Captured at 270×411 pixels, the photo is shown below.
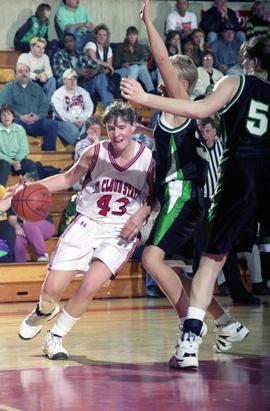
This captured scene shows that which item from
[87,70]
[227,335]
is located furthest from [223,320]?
[87,70]

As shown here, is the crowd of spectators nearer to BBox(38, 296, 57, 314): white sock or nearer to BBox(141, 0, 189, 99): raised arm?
BBox(38, 296, 57, 314): white sock

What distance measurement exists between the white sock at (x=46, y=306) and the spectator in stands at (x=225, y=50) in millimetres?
9358

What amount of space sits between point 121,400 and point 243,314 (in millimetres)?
4165

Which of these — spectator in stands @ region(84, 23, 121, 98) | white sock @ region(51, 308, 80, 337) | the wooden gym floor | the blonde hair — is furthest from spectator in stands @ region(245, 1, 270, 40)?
white sock @ region(51, 308, 80, 337)

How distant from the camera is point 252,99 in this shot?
5.50 meters

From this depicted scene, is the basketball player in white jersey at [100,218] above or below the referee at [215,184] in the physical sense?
above

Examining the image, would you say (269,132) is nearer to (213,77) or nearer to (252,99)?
(252,99)

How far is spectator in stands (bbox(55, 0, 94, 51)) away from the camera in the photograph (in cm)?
1423

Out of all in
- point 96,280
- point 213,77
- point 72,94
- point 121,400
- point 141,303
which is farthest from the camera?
point 213,77

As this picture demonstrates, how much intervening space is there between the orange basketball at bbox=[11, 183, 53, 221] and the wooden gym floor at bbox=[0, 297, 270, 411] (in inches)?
36.2

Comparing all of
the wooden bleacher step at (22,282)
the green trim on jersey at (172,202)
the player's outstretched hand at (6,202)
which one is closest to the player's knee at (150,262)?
the green trim on jersey at (172,202)

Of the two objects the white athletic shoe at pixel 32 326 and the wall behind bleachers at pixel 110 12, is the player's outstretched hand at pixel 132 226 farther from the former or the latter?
the wall behind bleachers at pixel 110 12

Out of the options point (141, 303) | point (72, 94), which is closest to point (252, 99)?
point (141, 303)

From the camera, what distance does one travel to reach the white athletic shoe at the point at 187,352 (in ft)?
18.3
